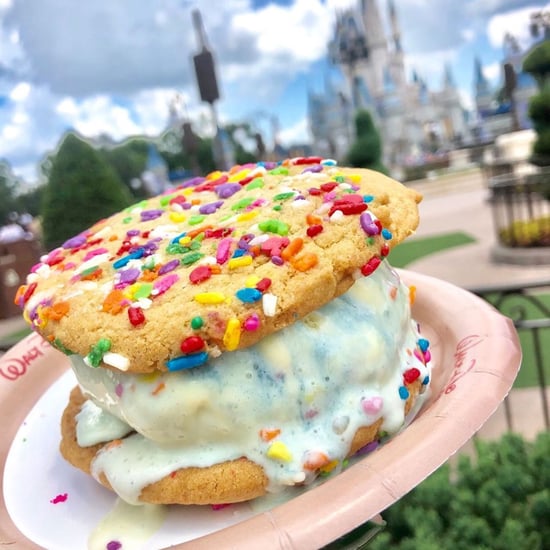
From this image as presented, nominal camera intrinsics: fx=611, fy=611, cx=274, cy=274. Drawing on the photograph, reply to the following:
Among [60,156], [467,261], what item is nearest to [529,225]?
[467,261]

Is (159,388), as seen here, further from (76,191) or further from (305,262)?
(76,191)

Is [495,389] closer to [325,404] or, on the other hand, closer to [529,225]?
[325,404]

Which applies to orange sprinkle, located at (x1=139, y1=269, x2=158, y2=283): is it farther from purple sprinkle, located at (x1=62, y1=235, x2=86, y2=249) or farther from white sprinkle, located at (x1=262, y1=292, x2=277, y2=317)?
purple sprinkle, located at (x1=62, y1=235, x2=86, y2=249)

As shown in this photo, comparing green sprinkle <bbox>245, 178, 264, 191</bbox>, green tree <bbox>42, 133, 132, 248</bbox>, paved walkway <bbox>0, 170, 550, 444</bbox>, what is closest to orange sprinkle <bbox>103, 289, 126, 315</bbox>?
green sprinkle <bbox>245, 178, 264, 191</bbox>

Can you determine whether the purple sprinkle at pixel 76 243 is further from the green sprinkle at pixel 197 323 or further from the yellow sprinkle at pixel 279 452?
the yellow sprinkle at pixel 279 452

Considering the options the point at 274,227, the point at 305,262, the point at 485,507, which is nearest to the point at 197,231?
the point at 274,227

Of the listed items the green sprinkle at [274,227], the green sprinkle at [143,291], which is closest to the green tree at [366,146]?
the green sprinkle at [274,227]

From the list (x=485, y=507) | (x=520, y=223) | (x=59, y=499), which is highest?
(x=59, y=499)
